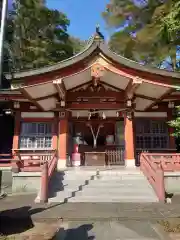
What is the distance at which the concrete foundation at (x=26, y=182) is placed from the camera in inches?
393

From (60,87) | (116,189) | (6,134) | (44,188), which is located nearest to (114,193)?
(116,189)

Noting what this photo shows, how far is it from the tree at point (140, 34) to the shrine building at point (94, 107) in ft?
27.8

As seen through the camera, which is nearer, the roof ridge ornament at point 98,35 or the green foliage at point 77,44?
the roof ridge ornament at point 98,35

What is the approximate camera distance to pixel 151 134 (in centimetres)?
→ 1398

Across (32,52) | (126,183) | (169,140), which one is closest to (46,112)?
(126,183)

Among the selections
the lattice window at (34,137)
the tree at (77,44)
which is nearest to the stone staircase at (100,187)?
the lattice window at (34,137)

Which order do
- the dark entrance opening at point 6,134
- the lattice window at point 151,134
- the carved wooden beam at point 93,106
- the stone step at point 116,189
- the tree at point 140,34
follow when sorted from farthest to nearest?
the tree at point 140,34 → the dark entrance opening at point 6,134 → the lattice window at point 151,134 → the carved wooden beam at point 93,106 → the stone step at point 116,189

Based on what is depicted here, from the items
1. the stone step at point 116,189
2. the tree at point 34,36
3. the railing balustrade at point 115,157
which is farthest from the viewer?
the tree at point 34,36

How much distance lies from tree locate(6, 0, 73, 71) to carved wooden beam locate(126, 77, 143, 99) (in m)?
14.0

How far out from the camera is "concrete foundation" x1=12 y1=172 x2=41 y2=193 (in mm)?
9971

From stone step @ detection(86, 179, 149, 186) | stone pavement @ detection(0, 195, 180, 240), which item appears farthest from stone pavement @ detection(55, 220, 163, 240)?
stone step @ detection(86, 179, 149, 186)

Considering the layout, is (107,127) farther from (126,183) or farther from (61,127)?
(126,183)

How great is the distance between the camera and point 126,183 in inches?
383

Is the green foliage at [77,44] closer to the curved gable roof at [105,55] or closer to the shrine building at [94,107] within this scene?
the shrine building at [94,107]
